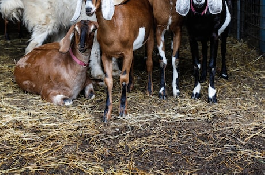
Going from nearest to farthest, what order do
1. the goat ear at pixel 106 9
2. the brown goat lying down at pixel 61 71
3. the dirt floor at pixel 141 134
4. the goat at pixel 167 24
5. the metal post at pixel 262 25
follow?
1. the dirt floor at pixel 141 134
2. the goat ear at pixel 106 9
3. the brown goat lying down at pixel 61 71
4. the goat at pixel 167 24
5. the metal post at pixel 262 25

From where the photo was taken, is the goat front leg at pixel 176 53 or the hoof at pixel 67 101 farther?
the goat front leg at pixel 176 53

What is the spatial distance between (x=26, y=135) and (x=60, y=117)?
62 cm

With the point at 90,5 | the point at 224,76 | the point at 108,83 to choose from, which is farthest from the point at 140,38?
the point at 224,76

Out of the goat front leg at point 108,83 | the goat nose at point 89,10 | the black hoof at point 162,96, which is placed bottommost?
the black hoof at point 162,96

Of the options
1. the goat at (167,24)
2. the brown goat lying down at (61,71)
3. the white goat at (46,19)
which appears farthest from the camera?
the white goat at (46,19)

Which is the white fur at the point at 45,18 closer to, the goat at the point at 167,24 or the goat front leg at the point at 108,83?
the goat at the point at 167,24

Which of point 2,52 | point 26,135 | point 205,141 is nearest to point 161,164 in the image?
point 205,141

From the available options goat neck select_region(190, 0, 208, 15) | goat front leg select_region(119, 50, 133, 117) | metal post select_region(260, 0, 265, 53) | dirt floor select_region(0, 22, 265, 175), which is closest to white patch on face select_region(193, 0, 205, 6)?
goat neck select_region(190, 0, 208, 15)

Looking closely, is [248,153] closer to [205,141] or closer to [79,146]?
[205,141]

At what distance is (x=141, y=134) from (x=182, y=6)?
1688mm

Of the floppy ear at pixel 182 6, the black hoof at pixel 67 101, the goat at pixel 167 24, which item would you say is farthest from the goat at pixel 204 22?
the black hoof at pixel 67 101

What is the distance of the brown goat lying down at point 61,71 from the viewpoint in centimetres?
508

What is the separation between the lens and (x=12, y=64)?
7.41m

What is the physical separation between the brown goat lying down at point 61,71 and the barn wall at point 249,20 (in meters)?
4.16
